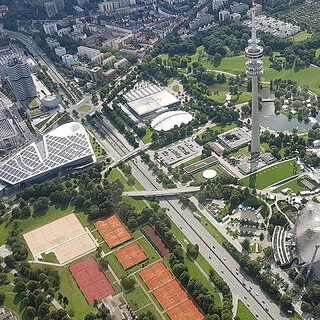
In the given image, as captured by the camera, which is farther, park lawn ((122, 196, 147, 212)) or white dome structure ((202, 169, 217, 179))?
white dome structure ((202, 169, 217, 179))

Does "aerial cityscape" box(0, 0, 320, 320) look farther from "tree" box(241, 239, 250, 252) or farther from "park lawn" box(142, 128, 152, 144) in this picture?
"park lawn" box(142, 128, 152, 144)

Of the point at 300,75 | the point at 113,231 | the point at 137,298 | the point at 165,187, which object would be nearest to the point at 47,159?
the point at 113,231

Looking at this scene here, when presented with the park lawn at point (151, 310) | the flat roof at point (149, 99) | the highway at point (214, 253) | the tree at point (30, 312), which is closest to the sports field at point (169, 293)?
the park lawn at point (151, 310)

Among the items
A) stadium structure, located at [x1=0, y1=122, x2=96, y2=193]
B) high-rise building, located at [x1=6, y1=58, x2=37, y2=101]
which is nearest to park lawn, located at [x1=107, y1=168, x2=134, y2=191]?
stadium structure, located at [x1=0, y1=122, x2=96, y2=193]

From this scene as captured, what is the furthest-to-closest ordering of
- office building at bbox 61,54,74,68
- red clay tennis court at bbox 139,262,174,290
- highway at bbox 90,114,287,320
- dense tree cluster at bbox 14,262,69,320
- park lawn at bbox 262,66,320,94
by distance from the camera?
office building at bbox 61,54,74,68 → park lawn at bbox 262,66,320,94 → red clay tennis court at bbox 139,262,174,290 → dense tree cluster at bbox 14,262,69,320 → highway at bbox 90,114,287,320

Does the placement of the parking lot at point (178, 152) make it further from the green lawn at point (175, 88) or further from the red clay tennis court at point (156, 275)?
the red clay tennis court at point (156, 275)

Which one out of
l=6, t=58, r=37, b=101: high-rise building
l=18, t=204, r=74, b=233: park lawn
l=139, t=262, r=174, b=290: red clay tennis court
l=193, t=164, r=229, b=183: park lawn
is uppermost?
l=6, t=58, r=37, b=101: high-rise building

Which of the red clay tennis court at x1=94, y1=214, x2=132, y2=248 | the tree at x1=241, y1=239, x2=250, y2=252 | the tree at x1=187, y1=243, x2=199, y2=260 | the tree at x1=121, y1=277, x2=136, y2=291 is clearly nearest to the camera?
the tree at x1=121, y1=277, x2=136, y2=291

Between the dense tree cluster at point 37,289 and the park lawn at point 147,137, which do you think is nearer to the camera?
the dense tree cluster at point 37,289
